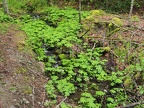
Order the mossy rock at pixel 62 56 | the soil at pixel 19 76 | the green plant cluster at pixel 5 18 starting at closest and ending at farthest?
the soil at pixel 19 76 → the mossy rock at pixel 62 56 → the green plant cluster at pixel 5 18

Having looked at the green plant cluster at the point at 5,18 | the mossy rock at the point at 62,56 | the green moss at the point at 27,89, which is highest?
the green plant cluster at the point at 5,18

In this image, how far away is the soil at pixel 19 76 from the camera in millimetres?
6004

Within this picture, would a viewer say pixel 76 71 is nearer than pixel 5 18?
Yes

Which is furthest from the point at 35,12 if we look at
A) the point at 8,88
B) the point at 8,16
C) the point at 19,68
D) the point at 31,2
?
the point at 8,88

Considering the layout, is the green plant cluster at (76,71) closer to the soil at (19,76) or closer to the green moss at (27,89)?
the soil at (19,76)

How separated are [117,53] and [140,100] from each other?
8.36ft

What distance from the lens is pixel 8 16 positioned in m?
11.4

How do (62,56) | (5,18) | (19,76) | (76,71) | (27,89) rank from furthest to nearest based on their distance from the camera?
(5,18) → (62,56) → (76,71) → (19,76) → (27,89)

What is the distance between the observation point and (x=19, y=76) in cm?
690

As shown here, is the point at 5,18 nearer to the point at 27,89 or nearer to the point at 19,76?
the point at 19,76

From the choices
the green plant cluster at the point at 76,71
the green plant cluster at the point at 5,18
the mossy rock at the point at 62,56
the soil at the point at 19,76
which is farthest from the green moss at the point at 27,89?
the green plant cluster at the point at 5,18

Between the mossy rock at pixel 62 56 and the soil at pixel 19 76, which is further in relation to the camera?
the mossy rock at pixel 62 56

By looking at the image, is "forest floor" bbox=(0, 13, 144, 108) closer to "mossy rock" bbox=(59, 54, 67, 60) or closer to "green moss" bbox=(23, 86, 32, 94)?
"green moss" bbox=(23, 86, 32, 94)

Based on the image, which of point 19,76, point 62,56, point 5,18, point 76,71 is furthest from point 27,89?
point 5,18
